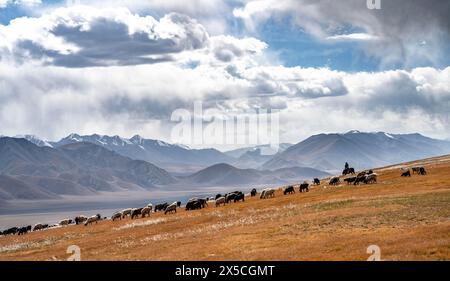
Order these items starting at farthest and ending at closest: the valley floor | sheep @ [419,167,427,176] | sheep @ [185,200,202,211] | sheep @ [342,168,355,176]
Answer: sheep @ [342,168,355,176] < sheep @ [419,167,427,176] < sheep @ [185,200,202,211] < the valley floor

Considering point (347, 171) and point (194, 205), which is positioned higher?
point (347, 171)

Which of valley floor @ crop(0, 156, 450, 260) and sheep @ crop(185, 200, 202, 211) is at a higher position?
sheep @ crop(185, 200, 202, 211)

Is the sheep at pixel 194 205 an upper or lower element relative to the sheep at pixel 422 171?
lower

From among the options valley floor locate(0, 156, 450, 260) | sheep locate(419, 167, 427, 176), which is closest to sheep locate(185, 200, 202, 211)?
valley floor locate(0, 156, 450, 260)

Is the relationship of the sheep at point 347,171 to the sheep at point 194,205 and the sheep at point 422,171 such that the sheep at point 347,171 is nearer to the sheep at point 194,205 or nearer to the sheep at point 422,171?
the sheep at point 422,171

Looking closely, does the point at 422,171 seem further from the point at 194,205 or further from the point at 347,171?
the point at 194,205

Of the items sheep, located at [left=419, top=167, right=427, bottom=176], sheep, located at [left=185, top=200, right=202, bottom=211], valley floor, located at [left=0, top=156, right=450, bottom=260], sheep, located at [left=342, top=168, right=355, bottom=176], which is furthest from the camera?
sheep, located at [left=342, top=168, right=355, bottom=176]

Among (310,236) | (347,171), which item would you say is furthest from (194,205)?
(347,171)

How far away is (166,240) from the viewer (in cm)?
4541

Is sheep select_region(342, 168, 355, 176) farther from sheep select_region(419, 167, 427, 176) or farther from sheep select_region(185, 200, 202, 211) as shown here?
sheep select_region(185, 200, 202, 211)

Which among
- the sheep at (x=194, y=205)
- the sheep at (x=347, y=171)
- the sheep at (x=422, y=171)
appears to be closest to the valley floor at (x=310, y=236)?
the sheep at (x=194, y=205)

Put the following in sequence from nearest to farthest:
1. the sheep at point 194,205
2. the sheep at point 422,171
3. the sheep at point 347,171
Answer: the sheep at point 194,205 < the sheep at point 422,171 < the sheep at point 347,171

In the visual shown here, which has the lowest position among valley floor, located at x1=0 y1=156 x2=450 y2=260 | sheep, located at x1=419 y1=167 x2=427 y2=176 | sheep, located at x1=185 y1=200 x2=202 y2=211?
valley floor, located at x1=0 y1=156 x2=450 y2=260
